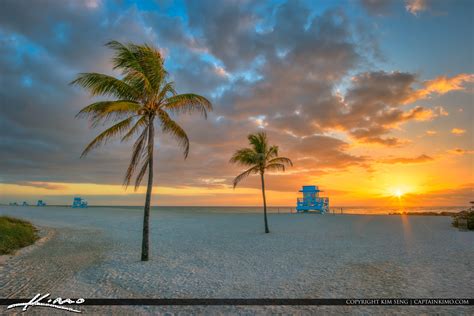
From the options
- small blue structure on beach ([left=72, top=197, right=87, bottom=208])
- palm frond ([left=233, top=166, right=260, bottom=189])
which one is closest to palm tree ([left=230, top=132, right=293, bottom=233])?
palm frond ([left=233, top=166, right=260, bottom=189])

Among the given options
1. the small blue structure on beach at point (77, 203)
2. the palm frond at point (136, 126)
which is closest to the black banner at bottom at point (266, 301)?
the palm frond at point (136, 126)

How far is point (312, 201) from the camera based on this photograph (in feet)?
145

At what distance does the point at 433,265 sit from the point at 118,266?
1239 cm

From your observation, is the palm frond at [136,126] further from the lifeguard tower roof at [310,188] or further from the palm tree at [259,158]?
the lifeguard tower roof at [310,188]

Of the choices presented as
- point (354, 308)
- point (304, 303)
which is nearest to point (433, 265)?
point (354, 308)

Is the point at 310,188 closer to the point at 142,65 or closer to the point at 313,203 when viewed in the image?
the point at 313,203

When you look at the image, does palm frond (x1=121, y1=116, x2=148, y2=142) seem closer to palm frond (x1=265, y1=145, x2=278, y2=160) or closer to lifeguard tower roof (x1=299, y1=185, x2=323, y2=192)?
palm frond (x1=265, y1=145, x2=278, y2=160)

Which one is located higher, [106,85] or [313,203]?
[106,85]

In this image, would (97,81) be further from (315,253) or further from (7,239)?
(315,253)

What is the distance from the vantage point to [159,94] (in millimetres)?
11859

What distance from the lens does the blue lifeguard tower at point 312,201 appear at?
43.3 meters

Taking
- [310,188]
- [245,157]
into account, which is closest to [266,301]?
[245,157]

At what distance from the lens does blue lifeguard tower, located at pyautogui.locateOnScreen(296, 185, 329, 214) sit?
43269 mm
